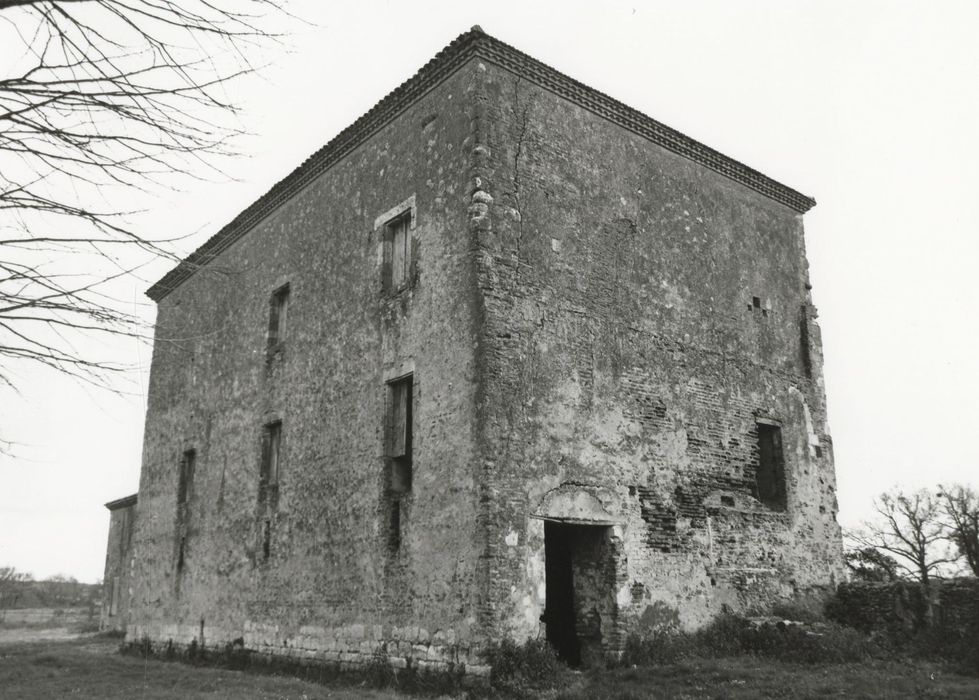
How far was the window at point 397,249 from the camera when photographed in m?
12.5

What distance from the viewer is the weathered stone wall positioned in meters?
27.1

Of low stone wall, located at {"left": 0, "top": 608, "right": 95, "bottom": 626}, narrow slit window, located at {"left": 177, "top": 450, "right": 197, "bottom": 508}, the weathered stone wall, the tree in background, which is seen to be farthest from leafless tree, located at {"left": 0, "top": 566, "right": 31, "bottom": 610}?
the tree in background

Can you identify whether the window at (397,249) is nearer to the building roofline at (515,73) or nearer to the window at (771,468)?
the building roofline at (515,73)

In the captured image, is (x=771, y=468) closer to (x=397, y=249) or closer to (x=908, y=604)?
(x=908, y=604)

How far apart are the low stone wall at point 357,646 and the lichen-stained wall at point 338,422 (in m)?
0.04

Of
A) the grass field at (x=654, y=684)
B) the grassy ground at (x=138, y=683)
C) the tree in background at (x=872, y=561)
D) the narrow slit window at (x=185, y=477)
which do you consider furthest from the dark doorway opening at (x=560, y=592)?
the tree in background at (x=872, y=561)

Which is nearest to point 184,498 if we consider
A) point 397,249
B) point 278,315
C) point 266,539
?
point 266,539

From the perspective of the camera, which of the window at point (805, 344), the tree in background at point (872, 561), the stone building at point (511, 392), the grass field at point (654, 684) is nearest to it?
the grass field at point (654, 684)

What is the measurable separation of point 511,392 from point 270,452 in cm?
617

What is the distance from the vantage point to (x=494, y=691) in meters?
9.19

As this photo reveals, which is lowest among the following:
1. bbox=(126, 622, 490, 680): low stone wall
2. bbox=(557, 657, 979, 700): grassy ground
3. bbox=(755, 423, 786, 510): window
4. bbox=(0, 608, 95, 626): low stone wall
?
bbox=(0, 608, 95, 626): low stone wall

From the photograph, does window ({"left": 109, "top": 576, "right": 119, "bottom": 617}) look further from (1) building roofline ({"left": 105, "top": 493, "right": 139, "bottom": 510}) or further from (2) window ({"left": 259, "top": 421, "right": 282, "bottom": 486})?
(2) window ({"left": 259, "top": 421, "right": 282, "bottom": 486})

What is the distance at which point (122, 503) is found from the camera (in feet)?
95.3

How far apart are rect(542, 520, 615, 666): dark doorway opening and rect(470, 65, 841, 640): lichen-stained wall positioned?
0.21 meters
